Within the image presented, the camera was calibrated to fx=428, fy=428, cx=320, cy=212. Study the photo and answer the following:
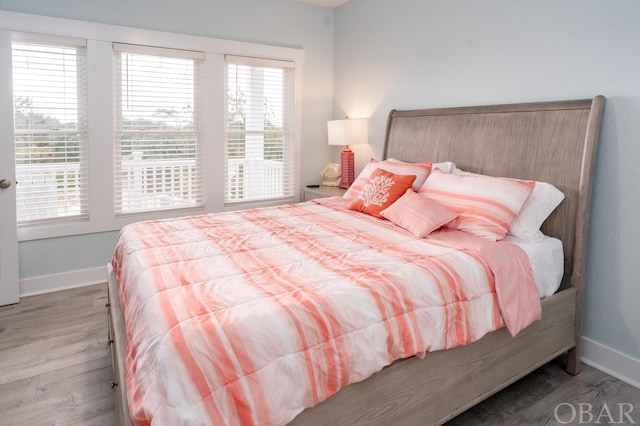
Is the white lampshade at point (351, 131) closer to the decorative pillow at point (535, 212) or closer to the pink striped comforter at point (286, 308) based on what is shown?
the pink striped comforter at point (286, 308)

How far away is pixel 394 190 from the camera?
2.80 metres

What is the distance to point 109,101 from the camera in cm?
338

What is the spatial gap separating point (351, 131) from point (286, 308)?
282cm

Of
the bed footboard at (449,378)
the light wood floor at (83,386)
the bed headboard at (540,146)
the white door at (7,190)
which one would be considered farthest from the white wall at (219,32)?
the bed footboard at (449,378)

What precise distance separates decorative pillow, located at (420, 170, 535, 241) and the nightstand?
143 cm

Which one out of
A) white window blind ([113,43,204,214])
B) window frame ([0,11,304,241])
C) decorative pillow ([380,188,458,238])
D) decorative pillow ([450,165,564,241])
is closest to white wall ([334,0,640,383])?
decorative pillow ([450,165,564,241])

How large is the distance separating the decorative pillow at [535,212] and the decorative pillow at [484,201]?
7 centimetres

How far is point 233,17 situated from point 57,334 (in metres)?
2.93

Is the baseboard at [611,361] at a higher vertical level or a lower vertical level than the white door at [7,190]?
lower

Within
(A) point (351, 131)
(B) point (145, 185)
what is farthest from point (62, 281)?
(A) point (351, 131)

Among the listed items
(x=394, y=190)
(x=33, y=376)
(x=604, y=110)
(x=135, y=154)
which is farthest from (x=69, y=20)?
(x=604, y=110)

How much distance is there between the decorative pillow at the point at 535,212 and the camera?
2338 millimetres

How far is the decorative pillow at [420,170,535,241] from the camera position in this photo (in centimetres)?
228

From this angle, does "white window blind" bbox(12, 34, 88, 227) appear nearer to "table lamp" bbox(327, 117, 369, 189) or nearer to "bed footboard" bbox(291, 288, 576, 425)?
"table lamp" bbox(327, 117, 369, 189)
